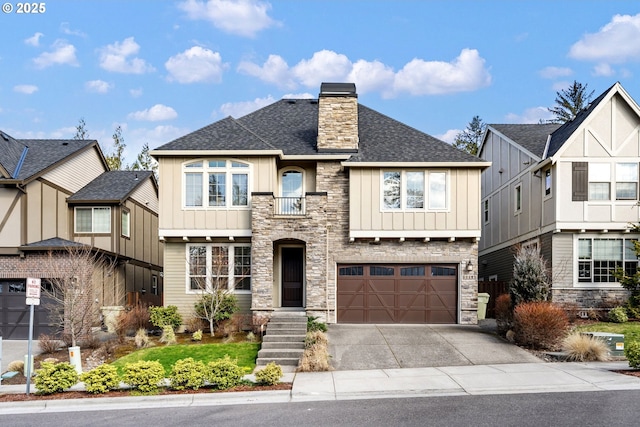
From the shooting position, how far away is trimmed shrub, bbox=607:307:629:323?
20.3 m

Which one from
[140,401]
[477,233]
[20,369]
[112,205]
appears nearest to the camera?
[140,401]

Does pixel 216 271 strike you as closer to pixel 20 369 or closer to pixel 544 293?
pixel 20 369

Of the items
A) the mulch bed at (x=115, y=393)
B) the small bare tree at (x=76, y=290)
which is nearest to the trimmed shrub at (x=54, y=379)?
the mulch bed at (x=115, y=393)

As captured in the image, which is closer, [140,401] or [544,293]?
[140,401]

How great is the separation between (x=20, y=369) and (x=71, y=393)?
13.9 feet

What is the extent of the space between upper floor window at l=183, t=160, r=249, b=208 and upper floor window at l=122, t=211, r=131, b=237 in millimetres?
6917

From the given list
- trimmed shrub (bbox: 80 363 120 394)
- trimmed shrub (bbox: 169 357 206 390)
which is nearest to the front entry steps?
trimmed shrub (bbox: 169 357 206 390)

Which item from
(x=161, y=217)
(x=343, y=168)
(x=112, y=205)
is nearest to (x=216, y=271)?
(x=161, y=217)

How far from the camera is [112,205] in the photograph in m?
26.2

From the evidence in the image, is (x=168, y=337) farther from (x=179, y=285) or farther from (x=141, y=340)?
(x=179, y=285)

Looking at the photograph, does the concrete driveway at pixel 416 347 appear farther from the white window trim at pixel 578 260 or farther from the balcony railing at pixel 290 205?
the balcony railing at pixel 290 205

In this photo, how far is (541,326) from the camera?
55.7 feet

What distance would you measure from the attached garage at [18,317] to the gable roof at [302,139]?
24.3ft

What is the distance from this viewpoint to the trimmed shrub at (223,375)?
13.1 metres
